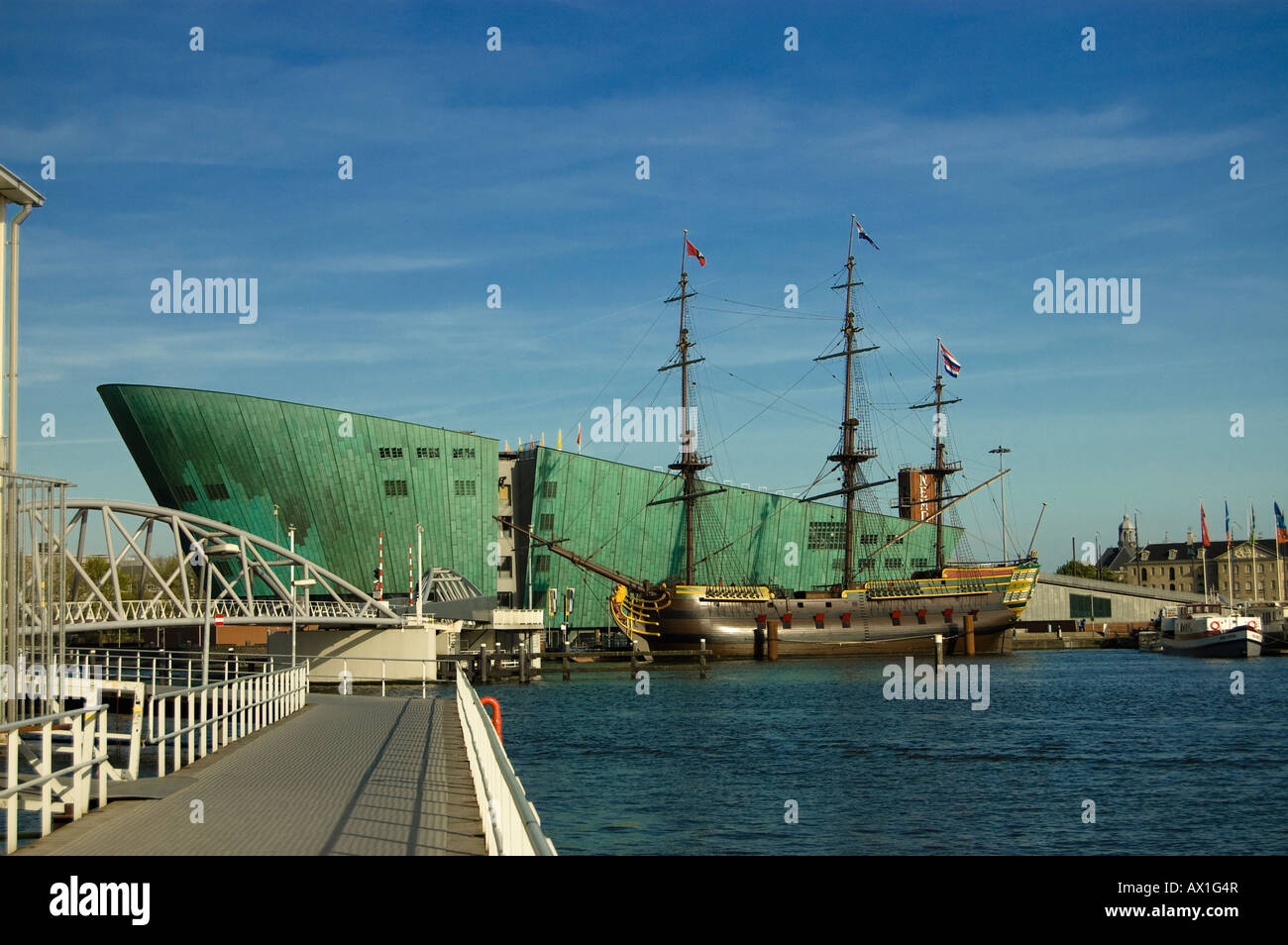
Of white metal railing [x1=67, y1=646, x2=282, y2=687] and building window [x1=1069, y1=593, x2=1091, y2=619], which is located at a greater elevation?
white metal railing [x1=67, y1=646, x2=282, y2=687]

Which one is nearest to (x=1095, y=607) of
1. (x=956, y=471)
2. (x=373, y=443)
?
(x=956, y=471)

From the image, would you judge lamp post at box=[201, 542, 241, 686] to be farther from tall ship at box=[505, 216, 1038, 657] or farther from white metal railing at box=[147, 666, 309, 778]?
tall ship at box=[505, 216, 1038, 657]

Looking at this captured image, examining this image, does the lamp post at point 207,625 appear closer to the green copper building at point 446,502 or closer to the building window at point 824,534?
the green copper building at point 446,502

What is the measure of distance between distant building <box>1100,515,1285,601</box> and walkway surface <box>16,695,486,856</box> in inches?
6115

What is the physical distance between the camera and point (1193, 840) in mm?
20344

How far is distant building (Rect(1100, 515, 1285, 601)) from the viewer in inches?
6452

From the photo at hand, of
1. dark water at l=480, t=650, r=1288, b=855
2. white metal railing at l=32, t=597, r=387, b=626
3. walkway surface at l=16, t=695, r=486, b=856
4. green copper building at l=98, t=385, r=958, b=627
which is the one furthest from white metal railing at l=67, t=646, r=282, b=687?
green copper building at l=98, t=385, r=958, b=627

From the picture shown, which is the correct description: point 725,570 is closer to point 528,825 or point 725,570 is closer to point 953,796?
point 953,796

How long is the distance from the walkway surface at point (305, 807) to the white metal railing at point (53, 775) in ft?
0.84

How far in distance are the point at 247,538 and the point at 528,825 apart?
5177 cm

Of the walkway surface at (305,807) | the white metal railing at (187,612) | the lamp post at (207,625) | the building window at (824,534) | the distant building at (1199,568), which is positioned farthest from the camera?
the distant building at (1199,568)

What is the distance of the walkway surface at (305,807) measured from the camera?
455 inches

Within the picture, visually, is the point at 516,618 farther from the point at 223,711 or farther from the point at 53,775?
the point at 53,775

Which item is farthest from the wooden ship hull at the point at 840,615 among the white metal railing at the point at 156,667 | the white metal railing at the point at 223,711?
the white metal railing at the point at 223,711
